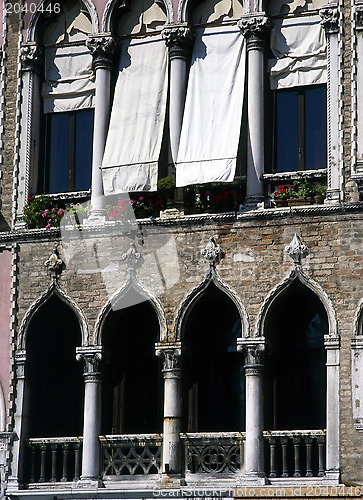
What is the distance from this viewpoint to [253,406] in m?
20.5

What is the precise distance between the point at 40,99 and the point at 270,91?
14.9ft

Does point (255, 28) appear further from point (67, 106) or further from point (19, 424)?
point (19, 424)

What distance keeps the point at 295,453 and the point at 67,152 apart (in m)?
7.30

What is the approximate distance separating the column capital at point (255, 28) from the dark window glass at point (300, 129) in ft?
3.13

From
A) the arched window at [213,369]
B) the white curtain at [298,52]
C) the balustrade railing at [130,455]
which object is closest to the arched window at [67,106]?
the arched window at [213,369]

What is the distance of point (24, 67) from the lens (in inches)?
926

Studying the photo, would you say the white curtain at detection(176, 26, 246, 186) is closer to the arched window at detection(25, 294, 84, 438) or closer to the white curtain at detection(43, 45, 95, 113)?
the white curtain at detection(43, 45, 95, 113)

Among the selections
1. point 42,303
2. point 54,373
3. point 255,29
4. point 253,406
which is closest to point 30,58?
point 255,29

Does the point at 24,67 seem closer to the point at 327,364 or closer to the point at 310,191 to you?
the point at 310,191

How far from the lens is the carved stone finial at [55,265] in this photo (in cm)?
2211

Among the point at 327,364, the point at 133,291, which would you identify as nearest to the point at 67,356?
the point at 133,291

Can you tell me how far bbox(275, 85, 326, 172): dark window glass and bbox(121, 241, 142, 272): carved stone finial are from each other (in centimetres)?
289

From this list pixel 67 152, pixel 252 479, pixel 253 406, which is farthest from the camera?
pixel 67 152

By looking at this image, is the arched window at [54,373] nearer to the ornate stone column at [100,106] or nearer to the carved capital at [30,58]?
the ornate stone column at [100,106]
